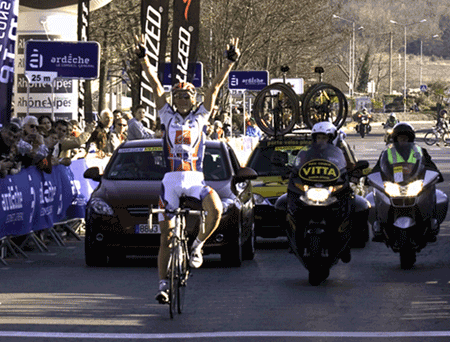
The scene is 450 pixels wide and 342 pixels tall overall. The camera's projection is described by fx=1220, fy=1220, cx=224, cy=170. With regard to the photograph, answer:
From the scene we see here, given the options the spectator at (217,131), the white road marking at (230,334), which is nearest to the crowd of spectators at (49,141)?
the spectator at (217,131)

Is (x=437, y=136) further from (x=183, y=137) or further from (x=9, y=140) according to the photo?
(x=183, y=137)

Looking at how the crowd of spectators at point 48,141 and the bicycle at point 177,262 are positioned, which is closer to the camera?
the bicycle at point 177,262

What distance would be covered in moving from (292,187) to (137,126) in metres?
9.25

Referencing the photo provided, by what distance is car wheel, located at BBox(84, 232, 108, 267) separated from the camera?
13914 millimetres

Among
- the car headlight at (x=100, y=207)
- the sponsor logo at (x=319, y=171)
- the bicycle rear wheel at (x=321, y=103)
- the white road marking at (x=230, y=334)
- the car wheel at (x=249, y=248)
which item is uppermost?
the bicycle rear wheel at (x=321, y=103)

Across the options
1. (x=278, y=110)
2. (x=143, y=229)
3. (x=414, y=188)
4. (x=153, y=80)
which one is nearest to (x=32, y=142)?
(x=143, y=229)

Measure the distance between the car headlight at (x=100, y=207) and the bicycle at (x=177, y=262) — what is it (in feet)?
12.6

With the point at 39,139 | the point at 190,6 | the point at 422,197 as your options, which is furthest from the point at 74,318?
the point at 190,6

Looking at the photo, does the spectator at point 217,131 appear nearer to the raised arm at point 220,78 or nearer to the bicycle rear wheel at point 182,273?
the raised arm at point 220,78

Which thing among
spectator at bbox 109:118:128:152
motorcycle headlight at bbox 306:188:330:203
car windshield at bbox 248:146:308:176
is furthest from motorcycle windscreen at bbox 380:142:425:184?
spectator at bbox 109:118:128:152

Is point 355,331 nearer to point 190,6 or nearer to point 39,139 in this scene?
point 39,139

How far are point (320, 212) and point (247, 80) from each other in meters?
32.9

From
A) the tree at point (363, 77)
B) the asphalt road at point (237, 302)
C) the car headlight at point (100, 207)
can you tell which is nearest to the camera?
the asphalt road at point (237, 302)

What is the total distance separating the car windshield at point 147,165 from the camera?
1472cm
